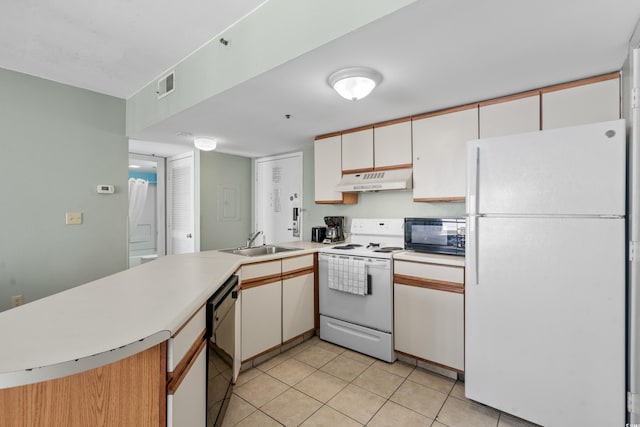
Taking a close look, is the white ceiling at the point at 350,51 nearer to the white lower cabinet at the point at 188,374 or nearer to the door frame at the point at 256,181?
the door frame at the point at 256,181

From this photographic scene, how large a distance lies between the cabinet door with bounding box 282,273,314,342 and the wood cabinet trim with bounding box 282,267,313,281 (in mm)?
19

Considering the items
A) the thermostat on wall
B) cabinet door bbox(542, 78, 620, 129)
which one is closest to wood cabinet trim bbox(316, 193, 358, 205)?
cabinet door bbox(542, 78, 620, 129)

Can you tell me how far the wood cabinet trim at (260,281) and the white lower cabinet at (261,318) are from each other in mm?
17

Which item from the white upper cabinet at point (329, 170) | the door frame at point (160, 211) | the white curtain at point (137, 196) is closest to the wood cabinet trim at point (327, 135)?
the white upper cabinet at point (329, 170)

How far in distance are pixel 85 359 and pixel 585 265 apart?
7.02 feet

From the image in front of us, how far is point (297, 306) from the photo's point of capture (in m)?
2.71

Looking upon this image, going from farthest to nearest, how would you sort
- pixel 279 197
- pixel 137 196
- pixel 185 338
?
pixel 137 196 → pixel 279 197 → pixel 185 338

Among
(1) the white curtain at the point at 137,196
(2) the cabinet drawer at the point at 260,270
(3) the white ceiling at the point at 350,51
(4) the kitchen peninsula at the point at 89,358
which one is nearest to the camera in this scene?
(4) the kitchen peninsula at the point at 89,358

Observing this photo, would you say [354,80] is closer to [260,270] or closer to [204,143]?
[260,270]

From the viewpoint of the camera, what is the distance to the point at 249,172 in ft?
15.5

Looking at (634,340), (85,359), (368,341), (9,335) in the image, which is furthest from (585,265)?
(9,335)

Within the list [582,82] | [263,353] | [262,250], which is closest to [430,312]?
[263,353]

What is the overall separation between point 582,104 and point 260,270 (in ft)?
8.48

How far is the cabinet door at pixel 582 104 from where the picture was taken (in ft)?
5.96
